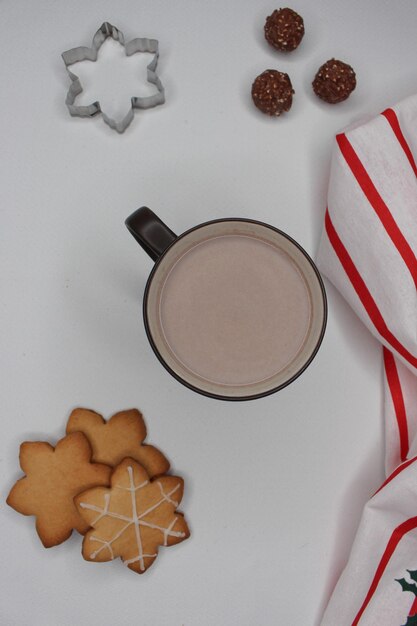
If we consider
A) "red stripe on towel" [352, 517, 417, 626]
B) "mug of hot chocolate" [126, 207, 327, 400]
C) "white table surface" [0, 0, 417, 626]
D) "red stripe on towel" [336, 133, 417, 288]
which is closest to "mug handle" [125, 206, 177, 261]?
"mug of hot chocolate" [126, 207, 327, 400]

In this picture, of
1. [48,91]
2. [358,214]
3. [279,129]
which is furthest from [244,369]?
[48,91]

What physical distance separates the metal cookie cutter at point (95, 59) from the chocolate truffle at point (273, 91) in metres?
0.12

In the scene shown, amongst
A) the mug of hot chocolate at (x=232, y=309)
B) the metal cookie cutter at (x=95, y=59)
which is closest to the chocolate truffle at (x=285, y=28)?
the metal cookie cutter at (x=95, y=59)

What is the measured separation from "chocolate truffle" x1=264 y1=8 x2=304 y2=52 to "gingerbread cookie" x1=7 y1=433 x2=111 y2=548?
0.54m

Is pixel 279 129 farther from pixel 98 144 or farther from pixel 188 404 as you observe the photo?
pixel 188 404

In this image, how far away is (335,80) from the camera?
0.85 metres

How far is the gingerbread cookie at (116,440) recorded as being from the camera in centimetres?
82

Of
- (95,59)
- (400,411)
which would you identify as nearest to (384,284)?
(400,411)

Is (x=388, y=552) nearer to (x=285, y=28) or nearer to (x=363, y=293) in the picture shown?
(x=363, y=293)

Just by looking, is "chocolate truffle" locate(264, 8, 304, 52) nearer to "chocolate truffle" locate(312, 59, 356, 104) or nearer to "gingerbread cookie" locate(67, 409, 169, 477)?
"chocolate truffle" locate(312, 59, 356, 104)

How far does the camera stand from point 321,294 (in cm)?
75

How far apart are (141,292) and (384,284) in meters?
0.29

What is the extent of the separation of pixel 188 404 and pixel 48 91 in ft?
1.43

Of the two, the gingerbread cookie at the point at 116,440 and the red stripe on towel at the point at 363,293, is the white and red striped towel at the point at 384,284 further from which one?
the gingerbread cookie at the point at 116,440
